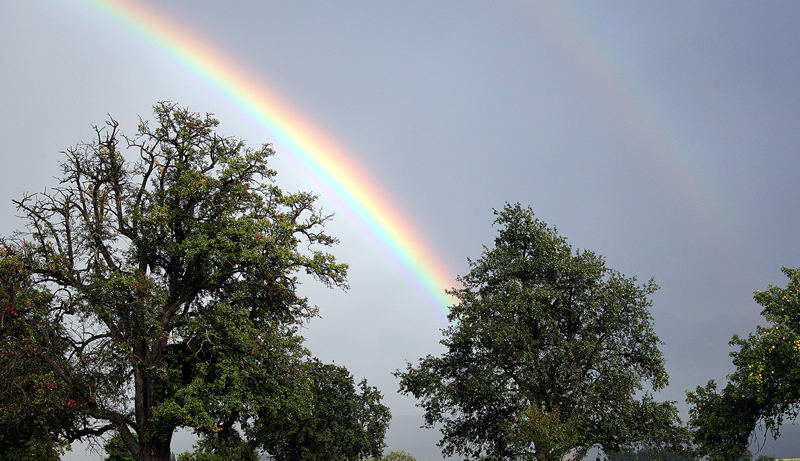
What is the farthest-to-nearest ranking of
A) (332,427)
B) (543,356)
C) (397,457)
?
(397,457), (332,427), (543,356)

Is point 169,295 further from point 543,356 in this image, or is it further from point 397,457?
point 397,457

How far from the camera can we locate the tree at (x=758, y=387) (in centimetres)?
2559

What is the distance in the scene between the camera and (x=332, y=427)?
5391 cm

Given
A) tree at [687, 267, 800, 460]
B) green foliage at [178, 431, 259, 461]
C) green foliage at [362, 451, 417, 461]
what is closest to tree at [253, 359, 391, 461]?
green foliage at [178, 431, 259, 461]

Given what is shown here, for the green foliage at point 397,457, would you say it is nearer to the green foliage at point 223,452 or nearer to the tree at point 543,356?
the green foliage at point 223,452

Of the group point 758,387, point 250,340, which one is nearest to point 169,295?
point 250,340

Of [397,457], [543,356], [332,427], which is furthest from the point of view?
[397,457]

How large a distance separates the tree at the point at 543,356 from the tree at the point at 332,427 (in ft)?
69.4

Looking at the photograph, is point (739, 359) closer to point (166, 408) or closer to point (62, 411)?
point (166, 408)

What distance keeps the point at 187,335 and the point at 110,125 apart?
12.3m

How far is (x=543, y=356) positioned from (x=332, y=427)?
29573mm

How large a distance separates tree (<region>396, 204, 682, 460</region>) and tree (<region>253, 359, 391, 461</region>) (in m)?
21.1

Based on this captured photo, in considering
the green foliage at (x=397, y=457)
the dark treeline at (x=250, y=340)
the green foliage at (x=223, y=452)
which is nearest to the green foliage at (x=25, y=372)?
the dark treeline at (x=250, y=340)

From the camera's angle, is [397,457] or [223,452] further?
[397,457]
